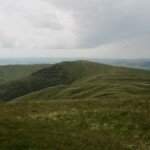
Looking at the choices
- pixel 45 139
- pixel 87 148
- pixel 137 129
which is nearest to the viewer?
pixel 87 148

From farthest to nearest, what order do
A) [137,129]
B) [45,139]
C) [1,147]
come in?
[137,129], [45,139], [1,147]

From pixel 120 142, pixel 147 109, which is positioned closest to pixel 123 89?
pixel 147 109

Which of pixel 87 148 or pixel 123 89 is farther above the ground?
pixel 87 148

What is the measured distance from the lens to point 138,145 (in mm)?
16062

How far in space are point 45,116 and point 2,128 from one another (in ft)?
35.2

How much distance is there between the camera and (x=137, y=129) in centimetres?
2189

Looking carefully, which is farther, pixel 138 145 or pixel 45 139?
pixel 138 145

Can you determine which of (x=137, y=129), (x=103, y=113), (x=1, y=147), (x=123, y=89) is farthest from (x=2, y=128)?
(x=123, y=89)

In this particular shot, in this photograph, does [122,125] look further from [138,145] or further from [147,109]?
[138,145]

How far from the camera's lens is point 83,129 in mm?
21547

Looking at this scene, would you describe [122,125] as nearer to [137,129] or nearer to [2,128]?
[137,129]

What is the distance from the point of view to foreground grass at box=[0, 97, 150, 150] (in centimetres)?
1409

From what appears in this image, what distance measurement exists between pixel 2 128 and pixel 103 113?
460 inches

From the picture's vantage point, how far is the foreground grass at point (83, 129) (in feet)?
46.2
